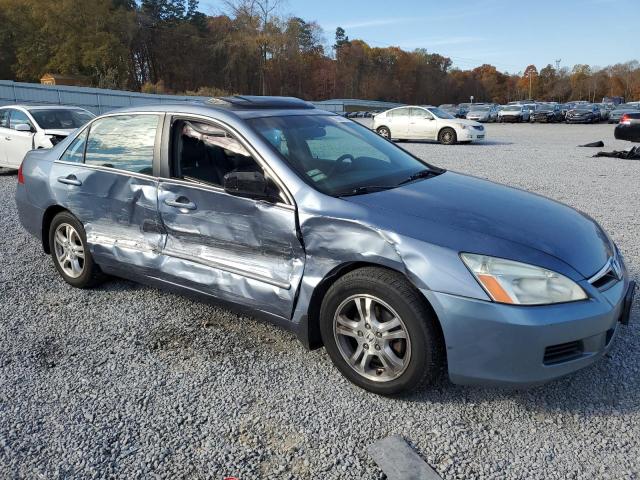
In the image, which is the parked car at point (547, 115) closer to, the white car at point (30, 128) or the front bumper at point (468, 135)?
the front bumper at point (468, 135)

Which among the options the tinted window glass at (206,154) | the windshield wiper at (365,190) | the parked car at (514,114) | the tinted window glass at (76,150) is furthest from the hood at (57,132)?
the parked car at (514,114)

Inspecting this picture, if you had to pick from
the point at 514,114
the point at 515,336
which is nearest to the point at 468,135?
the point at 515,336

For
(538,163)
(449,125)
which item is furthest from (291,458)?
(449,125)

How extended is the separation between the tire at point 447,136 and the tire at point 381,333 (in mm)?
18051

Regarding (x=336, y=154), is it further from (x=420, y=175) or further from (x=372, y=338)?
(x=372, y=338)

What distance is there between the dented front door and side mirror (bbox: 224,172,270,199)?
0.06m

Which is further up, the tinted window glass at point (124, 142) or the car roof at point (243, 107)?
the car roof at point (243, 107)

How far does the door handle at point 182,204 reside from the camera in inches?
138

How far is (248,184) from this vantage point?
10.3 ft

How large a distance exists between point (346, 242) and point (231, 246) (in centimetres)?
85

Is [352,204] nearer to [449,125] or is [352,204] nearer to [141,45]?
[449,125]

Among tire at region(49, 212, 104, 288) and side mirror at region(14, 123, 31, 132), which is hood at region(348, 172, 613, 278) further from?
side mirror at region(14, 123, 31, 132)

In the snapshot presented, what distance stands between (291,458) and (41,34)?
244 ft

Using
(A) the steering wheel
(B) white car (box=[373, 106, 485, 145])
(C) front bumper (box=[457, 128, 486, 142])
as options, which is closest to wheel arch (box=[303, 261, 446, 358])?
(A) the steering wheel
